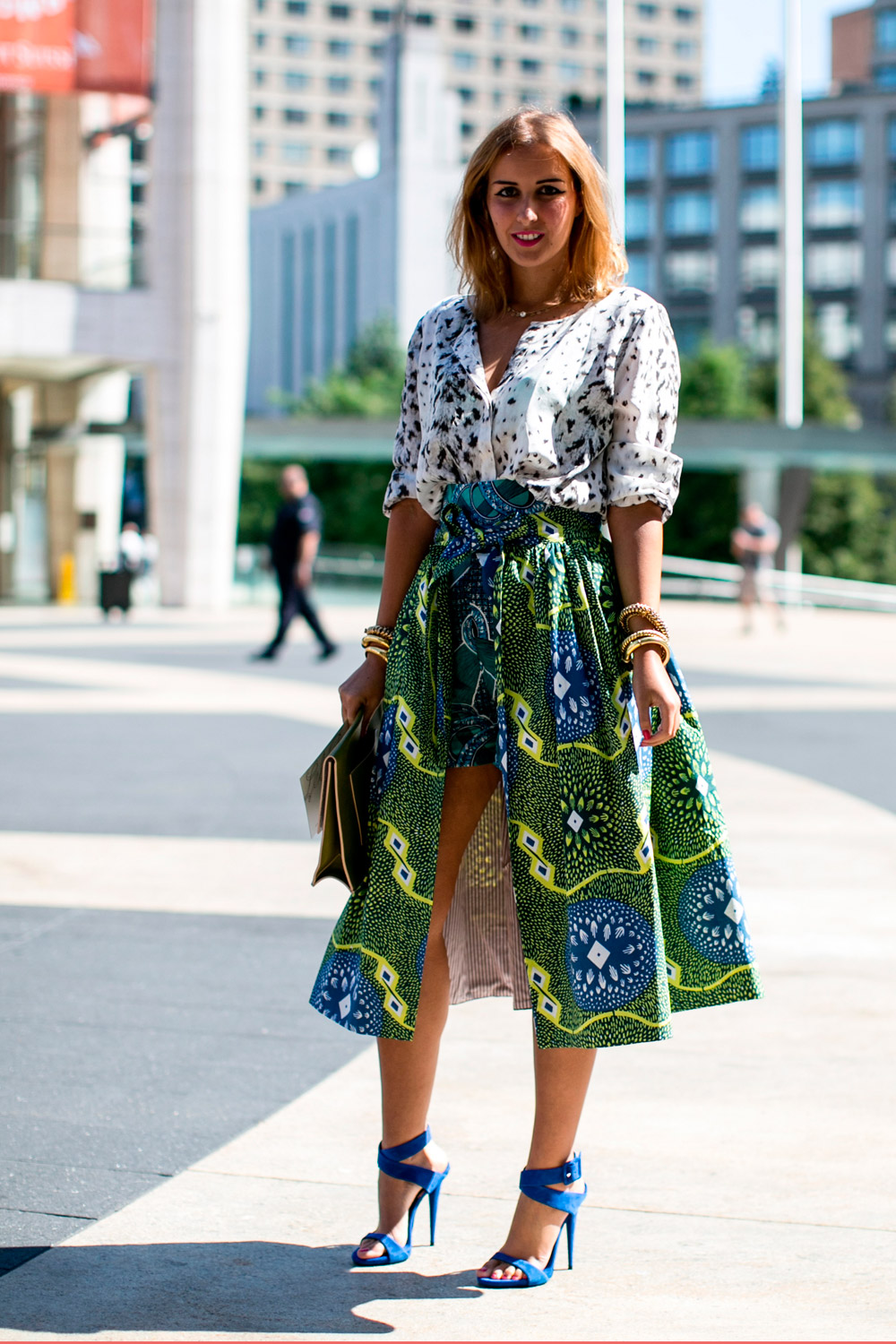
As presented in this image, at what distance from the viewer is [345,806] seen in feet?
8.89

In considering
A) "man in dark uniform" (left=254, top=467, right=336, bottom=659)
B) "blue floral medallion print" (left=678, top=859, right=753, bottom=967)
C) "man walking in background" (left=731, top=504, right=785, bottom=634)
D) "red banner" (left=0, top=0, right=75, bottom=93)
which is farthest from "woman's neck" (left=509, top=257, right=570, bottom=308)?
"red banner" (left=0, top=0, right=75, bottom=93)

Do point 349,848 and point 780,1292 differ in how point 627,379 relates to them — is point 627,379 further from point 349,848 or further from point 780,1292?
point 780,1292

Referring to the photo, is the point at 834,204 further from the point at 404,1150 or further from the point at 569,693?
the point at 404,1150

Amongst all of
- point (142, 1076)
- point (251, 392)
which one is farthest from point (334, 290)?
point (142, 1076)

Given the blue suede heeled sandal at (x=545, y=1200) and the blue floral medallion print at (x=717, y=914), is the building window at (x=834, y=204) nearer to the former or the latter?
the blue floral medallion print at (x=717, y=914)

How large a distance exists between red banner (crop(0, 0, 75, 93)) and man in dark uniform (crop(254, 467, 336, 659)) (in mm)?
14060

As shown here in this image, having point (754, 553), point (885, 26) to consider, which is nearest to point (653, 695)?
point (754, 553)

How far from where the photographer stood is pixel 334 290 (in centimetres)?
12294

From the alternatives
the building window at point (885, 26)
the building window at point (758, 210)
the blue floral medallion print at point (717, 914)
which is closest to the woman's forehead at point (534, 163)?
the blue floral medallion print at point (717, 914)

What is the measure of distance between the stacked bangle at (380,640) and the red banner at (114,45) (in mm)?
26581

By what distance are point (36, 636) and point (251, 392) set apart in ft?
371

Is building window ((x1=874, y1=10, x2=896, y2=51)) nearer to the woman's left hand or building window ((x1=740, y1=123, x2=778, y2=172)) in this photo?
building window ((x1=740, y1=123, x2=778, y2=172))

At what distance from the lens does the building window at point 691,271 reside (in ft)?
314

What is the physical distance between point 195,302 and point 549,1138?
27522 millimetres
